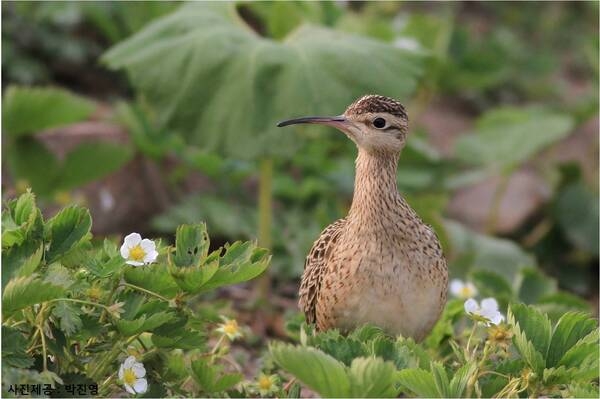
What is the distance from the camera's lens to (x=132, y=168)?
287 inches

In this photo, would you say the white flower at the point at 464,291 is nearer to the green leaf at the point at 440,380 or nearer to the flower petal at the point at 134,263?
the green leaf at the point at 440,380

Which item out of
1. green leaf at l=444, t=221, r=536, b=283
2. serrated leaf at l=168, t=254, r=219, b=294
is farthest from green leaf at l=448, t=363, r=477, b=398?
green leaf at l=444, t=221, r=536, b=283

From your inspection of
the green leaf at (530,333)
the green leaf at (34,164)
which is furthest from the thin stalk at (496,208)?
the green leaf at (530,333)

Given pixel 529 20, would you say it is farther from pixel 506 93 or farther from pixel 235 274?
pixel 235 274

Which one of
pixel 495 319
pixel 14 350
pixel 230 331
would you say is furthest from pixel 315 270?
pixel 14 350

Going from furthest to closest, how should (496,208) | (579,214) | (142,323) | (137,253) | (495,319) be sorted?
(496,208)
(579,214)
(495,319)
(137,253)
(142,323)

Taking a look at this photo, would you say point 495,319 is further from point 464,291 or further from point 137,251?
point 464,291

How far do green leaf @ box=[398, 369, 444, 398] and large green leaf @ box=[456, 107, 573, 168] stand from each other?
400 centimetres

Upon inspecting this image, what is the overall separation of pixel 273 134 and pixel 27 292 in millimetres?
2534

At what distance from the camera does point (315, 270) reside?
4.48m

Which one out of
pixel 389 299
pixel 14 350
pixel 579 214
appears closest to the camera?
pixel 14 350

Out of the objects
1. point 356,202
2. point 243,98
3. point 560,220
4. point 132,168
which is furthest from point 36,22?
point 356,202

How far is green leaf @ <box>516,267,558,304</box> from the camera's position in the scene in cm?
545

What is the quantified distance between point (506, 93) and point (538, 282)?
15.4 ft
